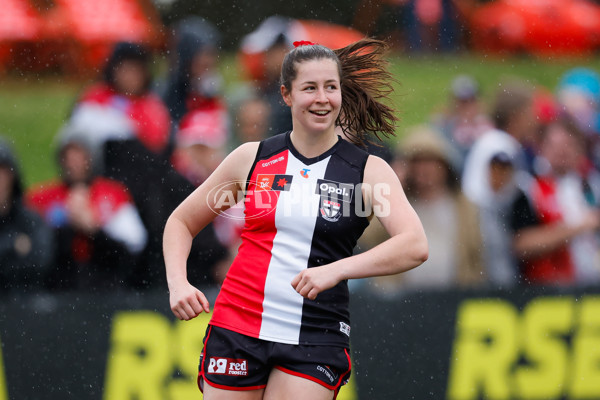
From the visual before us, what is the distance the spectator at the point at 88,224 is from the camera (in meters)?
6.18

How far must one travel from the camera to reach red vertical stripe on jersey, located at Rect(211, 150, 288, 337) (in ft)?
12.5

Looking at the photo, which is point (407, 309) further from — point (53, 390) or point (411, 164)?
point (53, 390)

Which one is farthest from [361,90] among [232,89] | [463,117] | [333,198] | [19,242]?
[463,117]

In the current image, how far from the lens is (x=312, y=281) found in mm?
3438

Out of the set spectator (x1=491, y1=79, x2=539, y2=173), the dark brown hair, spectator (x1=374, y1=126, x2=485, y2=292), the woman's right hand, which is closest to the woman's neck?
the dark brown hair

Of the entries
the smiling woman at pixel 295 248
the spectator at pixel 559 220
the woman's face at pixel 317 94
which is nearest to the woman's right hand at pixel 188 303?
the smiling woman at pixel 295 248

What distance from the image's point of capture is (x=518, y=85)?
746 centimetres

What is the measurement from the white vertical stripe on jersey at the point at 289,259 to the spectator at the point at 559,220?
3197mm

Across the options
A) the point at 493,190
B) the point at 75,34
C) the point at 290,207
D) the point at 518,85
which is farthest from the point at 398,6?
the point at 290,207

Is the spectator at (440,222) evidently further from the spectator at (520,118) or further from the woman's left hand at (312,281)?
the woman's left hand at (312,281)

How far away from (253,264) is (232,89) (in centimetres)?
455

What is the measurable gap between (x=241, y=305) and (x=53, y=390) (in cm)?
270

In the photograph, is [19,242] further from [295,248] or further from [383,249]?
[383,249]

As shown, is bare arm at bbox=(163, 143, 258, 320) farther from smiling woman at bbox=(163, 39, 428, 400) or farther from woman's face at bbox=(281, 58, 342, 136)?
woman's face at bbox=(281, 58, 342, 136)
